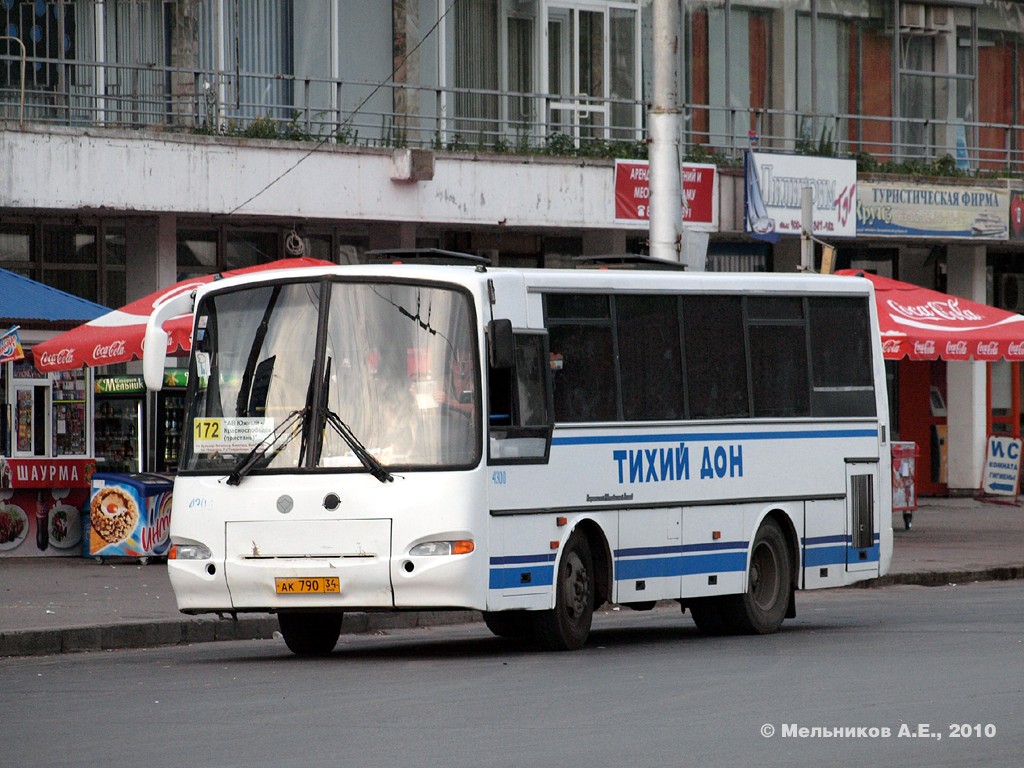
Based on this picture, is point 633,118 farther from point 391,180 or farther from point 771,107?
point 391,180

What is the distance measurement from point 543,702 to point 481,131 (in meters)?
19.7

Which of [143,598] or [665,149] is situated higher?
[665,149]

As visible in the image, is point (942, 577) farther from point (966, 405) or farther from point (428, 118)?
point (966, 405)

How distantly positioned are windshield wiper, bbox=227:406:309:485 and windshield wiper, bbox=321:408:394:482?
0.64ft

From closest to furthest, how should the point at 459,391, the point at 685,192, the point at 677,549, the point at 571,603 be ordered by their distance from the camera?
the point at 459,391, the point at 571,603, the point at 677,549, the point at 685,192

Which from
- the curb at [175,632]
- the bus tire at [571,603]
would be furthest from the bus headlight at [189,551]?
the bus tire at [571,603]

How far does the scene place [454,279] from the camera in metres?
13.2

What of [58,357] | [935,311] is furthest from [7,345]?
[935,311]

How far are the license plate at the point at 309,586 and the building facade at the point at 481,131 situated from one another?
31.0 ft

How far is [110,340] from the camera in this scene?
20656mm

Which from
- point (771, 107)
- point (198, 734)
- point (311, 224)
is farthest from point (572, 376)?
point (771, 107)

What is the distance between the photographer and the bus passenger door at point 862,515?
1606cm

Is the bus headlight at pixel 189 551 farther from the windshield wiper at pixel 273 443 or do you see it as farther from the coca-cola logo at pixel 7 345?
the coca-cola logo at pixel 7 345

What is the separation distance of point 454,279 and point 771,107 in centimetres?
2048
